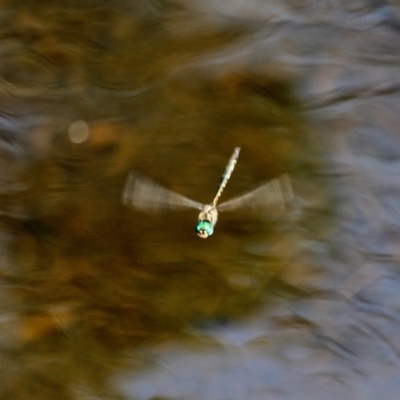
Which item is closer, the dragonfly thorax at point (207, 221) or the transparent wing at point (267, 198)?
the dragonfly thorax at point (207, 221)

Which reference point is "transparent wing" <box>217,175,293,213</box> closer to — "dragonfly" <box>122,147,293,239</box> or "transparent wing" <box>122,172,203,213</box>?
"dragonfly" <box>122,147,293,239</box>

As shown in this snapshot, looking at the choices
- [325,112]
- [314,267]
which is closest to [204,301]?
[314,267]

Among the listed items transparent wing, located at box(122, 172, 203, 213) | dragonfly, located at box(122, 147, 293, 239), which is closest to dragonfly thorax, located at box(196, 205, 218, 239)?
dragonfly, located at box(122, 147, 293, 239)

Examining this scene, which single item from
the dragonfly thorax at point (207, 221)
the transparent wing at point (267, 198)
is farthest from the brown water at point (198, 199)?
the dragonfly thorax at point (207, 221)

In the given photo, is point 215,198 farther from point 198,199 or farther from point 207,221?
point 207,221

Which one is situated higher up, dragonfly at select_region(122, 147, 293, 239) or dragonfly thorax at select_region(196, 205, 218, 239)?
dragonfly at select_region(122, 147, 293, 239)

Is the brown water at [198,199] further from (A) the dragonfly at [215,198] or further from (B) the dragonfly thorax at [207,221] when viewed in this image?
(B) the dragonfly thorax at [207,221]
